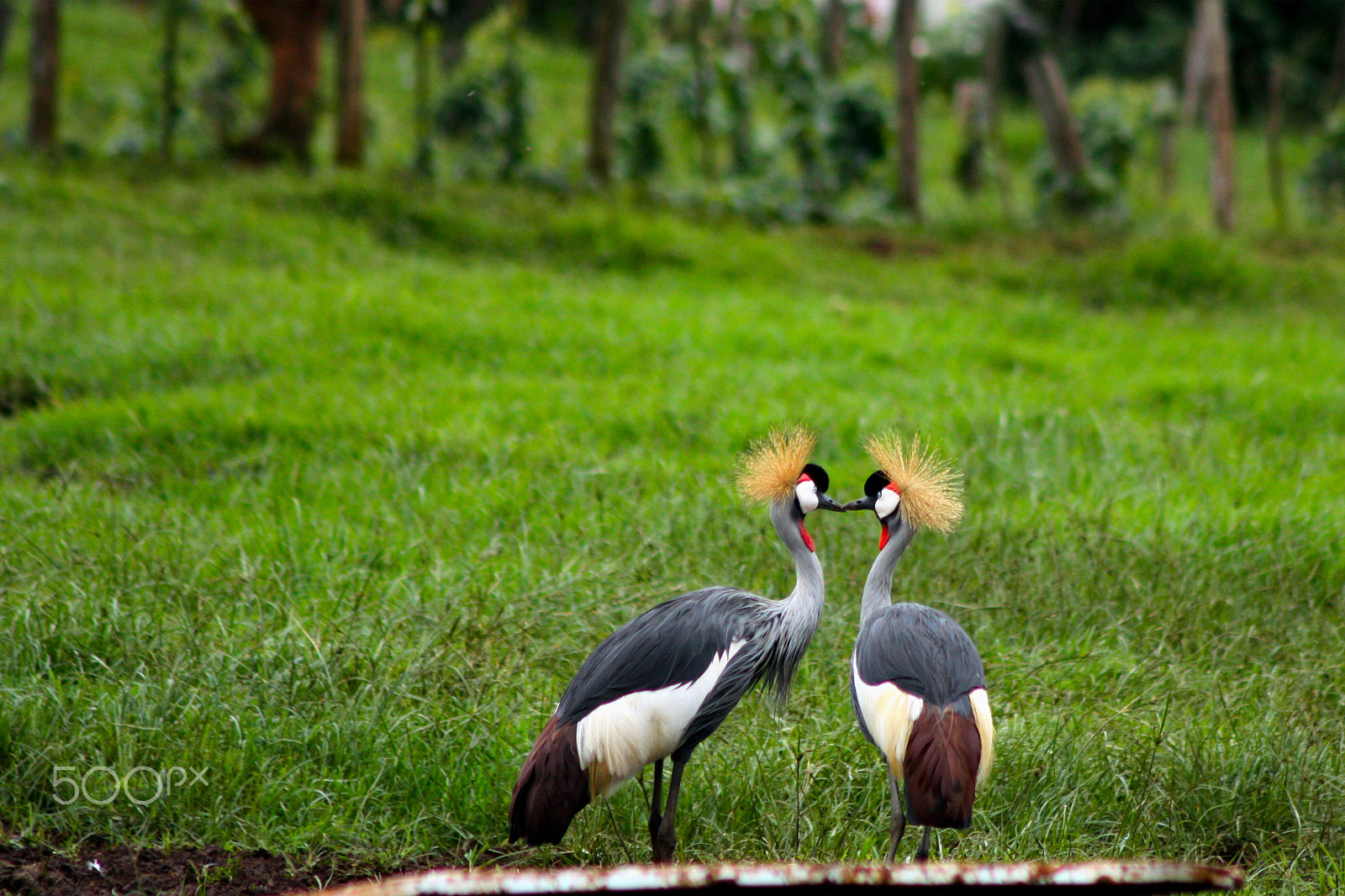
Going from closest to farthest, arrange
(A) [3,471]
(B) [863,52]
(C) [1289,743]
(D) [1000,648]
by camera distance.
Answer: (C) [1289,743]
(D) [1000,648]
(A) [3,471]
(B) [863,52]

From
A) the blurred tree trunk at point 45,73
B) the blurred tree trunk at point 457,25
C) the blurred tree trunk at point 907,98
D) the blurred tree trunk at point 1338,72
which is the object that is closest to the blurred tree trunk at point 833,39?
the blurred tree trunk at point 907,98

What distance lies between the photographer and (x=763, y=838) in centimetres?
322

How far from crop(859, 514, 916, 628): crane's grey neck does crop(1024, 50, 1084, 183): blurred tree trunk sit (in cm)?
1029

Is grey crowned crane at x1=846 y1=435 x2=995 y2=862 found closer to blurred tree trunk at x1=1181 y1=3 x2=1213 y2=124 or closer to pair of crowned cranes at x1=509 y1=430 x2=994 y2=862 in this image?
pair of crowned cranes at x1=509 y1=430 x2=994 y2=862

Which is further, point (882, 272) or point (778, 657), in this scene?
point (882, 272)

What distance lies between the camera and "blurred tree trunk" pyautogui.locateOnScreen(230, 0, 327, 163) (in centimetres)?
1195

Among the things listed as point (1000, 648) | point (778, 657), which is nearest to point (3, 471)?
point (778, 657)

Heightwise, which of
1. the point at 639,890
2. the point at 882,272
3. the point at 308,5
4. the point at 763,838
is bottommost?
the point at 763,838

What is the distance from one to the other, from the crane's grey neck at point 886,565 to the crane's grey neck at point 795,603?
0.19 m

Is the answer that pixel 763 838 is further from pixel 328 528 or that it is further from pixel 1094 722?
pixel 328 528

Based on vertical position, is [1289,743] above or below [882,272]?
below

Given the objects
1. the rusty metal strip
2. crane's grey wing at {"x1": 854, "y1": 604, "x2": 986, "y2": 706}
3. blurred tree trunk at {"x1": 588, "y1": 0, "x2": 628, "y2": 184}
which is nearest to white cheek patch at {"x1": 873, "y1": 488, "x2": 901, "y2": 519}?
crane's grey wing at {"x1": 854, "y1": 604, "x2": 986, "y2": 706}

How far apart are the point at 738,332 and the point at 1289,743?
15.7 ft

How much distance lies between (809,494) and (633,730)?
0.74 metres
